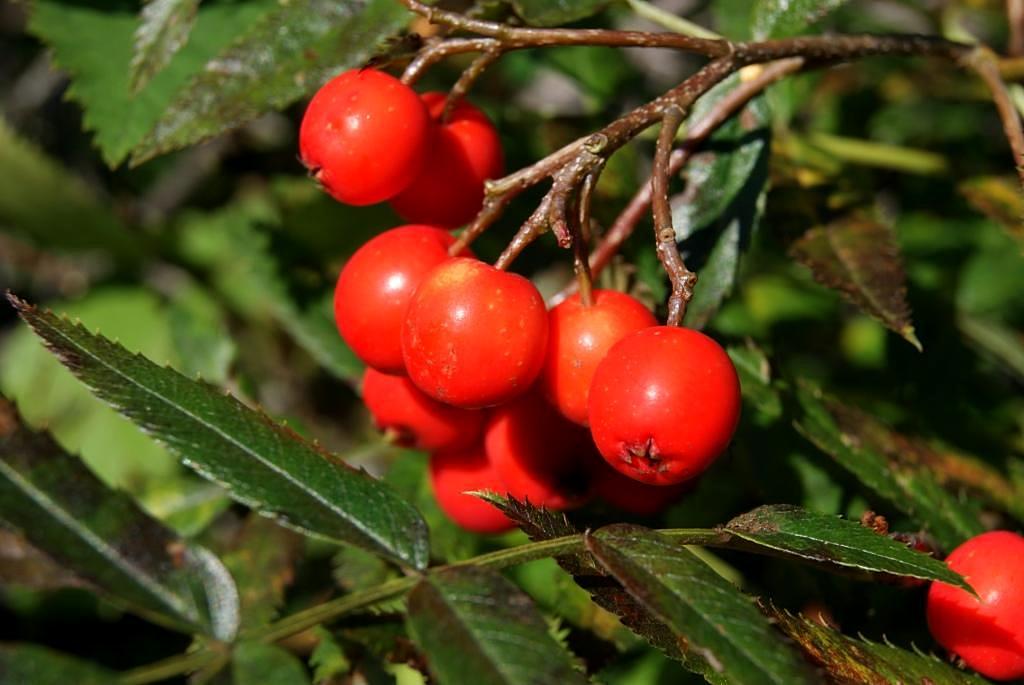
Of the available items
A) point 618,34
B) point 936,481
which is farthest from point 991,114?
point 618,34

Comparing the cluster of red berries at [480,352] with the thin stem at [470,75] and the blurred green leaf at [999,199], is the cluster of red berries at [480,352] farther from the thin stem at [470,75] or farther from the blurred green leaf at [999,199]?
the blurred green leaf at [999,199]

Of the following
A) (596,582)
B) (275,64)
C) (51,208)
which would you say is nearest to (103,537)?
(596,582)

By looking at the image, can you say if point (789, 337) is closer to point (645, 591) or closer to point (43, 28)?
point (645, 591)

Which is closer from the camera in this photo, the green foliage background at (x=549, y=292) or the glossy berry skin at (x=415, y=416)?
the green foliage background at (x=549, y=292)

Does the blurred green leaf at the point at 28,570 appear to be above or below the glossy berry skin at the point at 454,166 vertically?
below

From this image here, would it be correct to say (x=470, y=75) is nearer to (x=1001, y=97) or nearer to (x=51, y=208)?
(x=1001, y=97)

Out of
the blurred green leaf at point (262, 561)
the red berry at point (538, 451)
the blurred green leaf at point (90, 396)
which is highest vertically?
the red berry at point (538, 451)

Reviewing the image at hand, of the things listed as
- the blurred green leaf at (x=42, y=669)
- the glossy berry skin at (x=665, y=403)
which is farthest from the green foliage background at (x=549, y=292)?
the glossy berry skin at (x=665, y=403)

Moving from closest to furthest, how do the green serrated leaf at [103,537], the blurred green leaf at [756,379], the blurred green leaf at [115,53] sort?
the green serrated leaf at [103,537] < the blurred green leaf at [756,379] < the blurred green leaf at [115,53]
